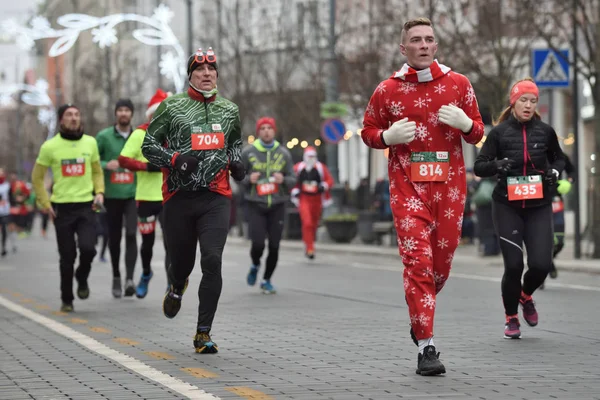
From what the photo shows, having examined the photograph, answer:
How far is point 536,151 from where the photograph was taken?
1082 cm

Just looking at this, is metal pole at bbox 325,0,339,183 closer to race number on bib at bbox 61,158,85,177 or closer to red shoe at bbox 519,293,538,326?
race number on bib at bbox 61,158,85,177

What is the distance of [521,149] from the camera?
35.3ft

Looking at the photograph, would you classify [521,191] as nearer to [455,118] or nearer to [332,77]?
[455,118]

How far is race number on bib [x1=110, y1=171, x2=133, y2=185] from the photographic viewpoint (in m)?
14.9

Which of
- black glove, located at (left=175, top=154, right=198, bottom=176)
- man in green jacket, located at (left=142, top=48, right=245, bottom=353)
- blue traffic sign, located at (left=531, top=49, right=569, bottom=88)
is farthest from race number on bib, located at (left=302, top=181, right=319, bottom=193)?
black glove, located at (left=175, top=154, right=198, bottom=176)

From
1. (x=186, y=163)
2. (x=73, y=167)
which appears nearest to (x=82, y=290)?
(x=73, y=167)

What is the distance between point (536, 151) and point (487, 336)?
1.43 m

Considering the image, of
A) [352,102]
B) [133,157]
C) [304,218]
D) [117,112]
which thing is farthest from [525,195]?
[352,102]

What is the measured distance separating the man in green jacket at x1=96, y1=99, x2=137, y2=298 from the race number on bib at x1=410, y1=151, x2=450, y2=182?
682cm

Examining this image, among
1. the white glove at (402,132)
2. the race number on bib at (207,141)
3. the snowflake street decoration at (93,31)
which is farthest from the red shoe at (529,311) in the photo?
the snowflake street decoration at (93,31)

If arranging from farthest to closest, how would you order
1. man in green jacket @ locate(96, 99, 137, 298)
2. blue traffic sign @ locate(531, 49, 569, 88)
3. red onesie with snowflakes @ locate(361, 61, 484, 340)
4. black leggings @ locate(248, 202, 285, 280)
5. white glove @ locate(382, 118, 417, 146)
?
blue traffic sign @ locate(531, 49, 569, 88)
black leggings @ locate(248, 202, 285, 280)
man in green jacket @ locate(96, 99, 137, 298)
red onesie with snowflakes @ locate(361, 61, 484, 340)
white glove @ locate(382, 118, 417, 146)

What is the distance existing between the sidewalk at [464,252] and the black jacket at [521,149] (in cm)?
892

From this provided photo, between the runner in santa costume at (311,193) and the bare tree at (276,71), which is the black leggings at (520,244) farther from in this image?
the bare tree at (276,71)

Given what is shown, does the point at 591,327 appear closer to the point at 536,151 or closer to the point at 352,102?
the point at 536,151
